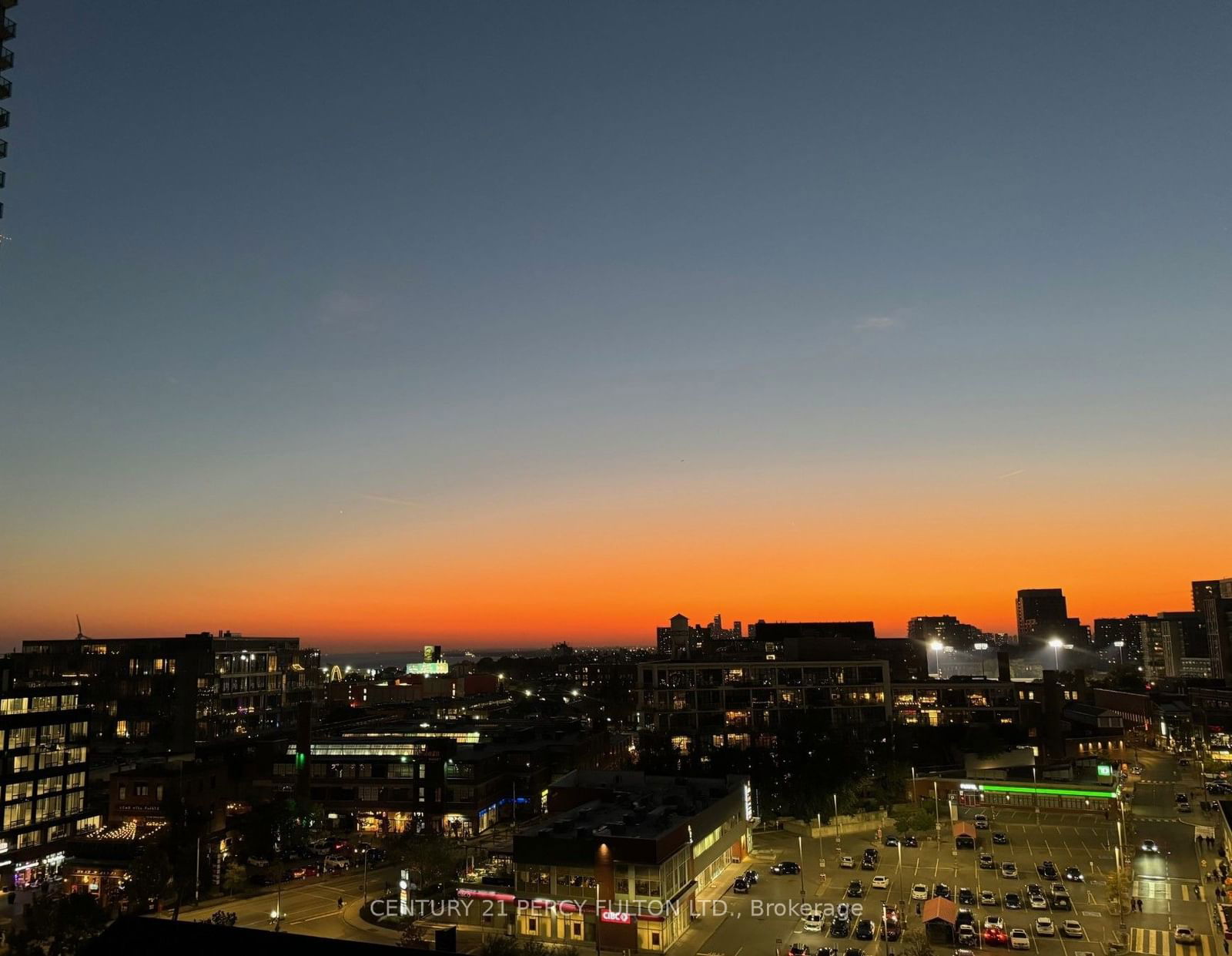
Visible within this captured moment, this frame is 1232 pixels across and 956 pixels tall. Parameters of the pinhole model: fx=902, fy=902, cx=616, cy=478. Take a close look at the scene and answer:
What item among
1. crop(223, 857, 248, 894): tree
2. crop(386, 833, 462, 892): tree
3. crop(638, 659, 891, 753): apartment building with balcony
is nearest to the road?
crop(223, 857, 248, 894): tree

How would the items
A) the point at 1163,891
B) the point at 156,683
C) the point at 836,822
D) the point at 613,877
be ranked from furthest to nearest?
the point at 156,683 < the point at 836,822 < the point at 1163,891 < the point at 613,877

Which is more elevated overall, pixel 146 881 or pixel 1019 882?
pixel 146 881

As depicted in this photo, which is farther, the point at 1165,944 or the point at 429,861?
the point at 429,861

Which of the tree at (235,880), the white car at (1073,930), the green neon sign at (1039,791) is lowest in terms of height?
the tree at (235,880)


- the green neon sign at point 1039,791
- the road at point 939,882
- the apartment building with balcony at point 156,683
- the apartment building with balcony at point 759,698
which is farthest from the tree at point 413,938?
the apartment building with balcony at point 156,683

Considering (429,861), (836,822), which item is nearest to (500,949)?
(429,861)

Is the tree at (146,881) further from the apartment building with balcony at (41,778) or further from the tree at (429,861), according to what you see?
the apartment building with balcony at (41,778)

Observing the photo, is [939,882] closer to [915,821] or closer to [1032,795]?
[915,821]
